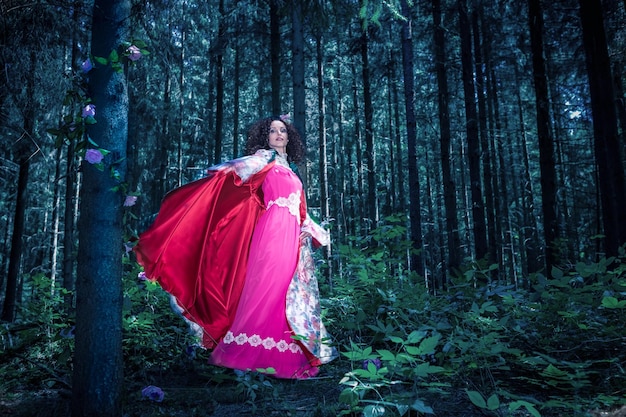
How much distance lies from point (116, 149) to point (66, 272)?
9.83 m

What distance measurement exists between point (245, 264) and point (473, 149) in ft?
27.5

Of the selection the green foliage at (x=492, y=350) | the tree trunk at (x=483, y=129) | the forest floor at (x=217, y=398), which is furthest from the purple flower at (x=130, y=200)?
the tree trunk at (x=483, y=129)

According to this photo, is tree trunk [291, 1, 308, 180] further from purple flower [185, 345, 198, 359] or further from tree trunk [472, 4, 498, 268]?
tree trunk [472, 4, 498, 268]

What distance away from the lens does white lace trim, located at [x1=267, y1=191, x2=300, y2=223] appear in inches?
186

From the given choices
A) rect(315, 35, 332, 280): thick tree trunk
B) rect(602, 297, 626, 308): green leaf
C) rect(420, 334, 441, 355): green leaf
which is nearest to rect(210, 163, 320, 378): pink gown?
rect(420, 334, 441, 355): green leaf

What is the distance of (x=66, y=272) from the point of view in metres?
10.8

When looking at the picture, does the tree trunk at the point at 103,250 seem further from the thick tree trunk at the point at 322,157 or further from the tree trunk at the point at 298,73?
the thick tree trunk at the point at 322,157

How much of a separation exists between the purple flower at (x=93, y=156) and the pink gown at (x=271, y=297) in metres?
2.16

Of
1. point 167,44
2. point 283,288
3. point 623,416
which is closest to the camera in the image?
point 623,416

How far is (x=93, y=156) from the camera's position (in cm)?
260

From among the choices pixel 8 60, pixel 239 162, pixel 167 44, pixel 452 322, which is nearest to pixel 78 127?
pixel 167 44

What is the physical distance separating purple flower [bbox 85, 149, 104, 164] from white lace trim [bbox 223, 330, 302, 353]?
7.38 ft

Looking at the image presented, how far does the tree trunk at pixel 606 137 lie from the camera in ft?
25.5

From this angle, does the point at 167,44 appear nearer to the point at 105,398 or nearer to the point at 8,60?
the point at 8,60
